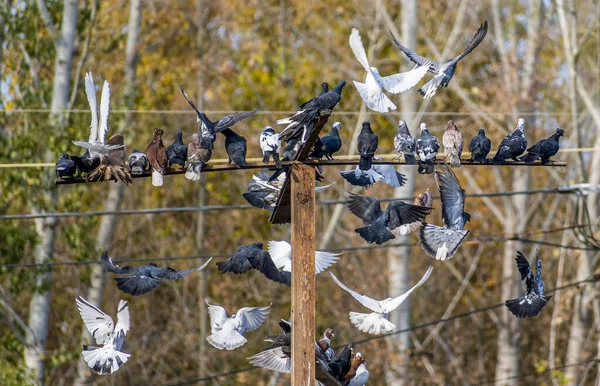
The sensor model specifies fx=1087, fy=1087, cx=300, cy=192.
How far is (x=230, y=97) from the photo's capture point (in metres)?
19.7

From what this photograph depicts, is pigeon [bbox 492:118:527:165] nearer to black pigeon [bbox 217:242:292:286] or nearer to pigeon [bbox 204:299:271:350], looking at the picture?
black pigeon [bbox 217:242:292:286]

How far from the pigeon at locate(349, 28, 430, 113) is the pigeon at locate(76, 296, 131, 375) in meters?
1.77

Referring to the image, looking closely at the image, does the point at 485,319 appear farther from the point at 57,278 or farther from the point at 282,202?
the point at 282,202

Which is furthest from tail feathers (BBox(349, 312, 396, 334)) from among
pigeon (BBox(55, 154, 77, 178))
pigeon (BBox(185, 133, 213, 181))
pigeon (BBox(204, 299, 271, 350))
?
pigeon (BBox(55, 154, 77, 178))

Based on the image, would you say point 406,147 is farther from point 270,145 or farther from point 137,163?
point 137,163

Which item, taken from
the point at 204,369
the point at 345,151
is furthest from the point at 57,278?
the point at 345,151

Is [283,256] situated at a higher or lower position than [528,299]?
higher

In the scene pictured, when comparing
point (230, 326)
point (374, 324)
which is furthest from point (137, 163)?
point (374, 324)

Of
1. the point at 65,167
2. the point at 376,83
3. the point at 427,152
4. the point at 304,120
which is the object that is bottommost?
the point at 65,167

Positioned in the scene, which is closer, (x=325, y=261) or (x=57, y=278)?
(x=325, y=261)

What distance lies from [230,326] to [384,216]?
44.5 inches

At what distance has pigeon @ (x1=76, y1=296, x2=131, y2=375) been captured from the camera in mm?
6082

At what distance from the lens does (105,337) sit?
6227 mm

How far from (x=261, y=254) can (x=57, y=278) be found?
10452 millimetres
